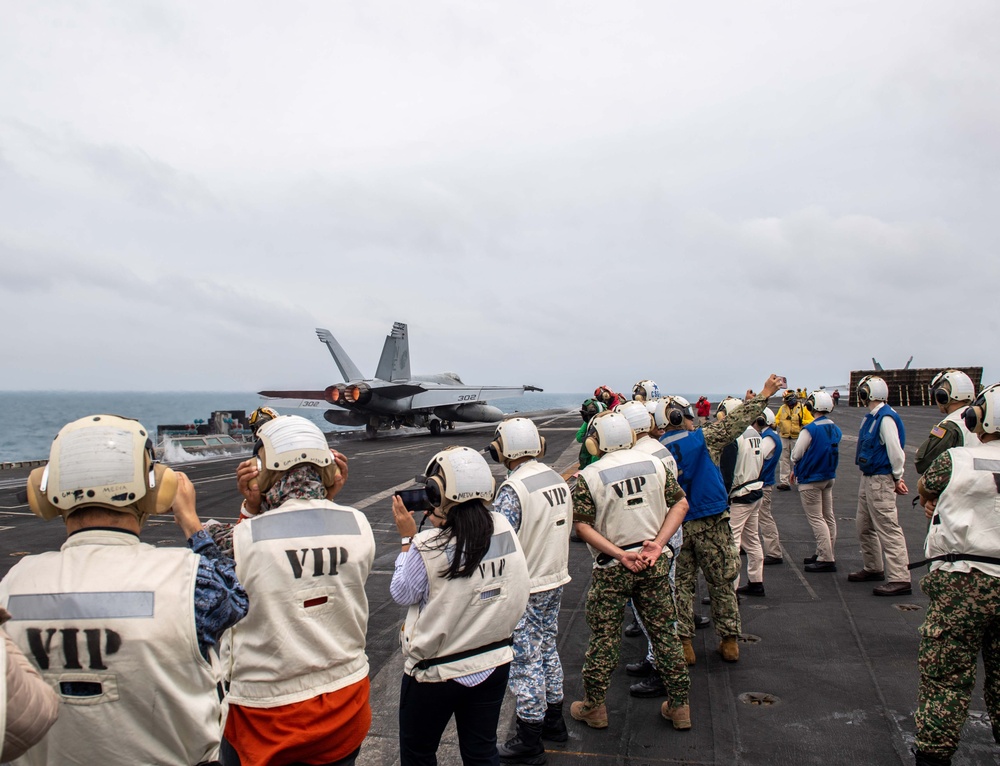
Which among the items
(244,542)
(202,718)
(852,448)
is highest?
(244,542)

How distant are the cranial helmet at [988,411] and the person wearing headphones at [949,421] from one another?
1.10 m

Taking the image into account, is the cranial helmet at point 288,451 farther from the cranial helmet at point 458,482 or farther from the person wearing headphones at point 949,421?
the person wearing headphones at point 949,421

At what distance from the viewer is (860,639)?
5672 millimetres

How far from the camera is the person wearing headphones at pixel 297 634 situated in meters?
2.60

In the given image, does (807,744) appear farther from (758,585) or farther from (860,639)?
(758,585)

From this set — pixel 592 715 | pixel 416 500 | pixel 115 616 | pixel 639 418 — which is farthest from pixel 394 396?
pixel 115 616

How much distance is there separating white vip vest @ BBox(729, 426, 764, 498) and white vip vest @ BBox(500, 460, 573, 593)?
317 cm

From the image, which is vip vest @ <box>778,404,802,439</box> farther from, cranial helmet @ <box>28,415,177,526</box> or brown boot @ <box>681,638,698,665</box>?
cranial helmet @ <box>28,415,177,526</box>

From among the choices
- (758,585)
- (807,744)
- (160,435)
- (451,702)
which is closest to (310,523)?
(451,702)

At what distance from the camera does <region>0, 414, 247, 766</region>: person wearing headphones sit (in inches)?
77.5

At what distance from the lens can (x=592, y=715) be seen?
4.31 metres

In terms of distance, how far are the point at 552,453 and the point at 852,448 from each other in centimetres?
953

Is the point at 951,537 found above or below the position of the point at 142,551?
below

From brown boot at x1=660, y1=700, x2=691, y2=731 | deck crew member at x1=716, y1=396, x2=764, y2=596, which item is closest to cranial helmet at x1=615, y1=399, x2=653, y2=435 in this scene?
deck crew member at x1=716, y1=396, x2=764, y2=596
